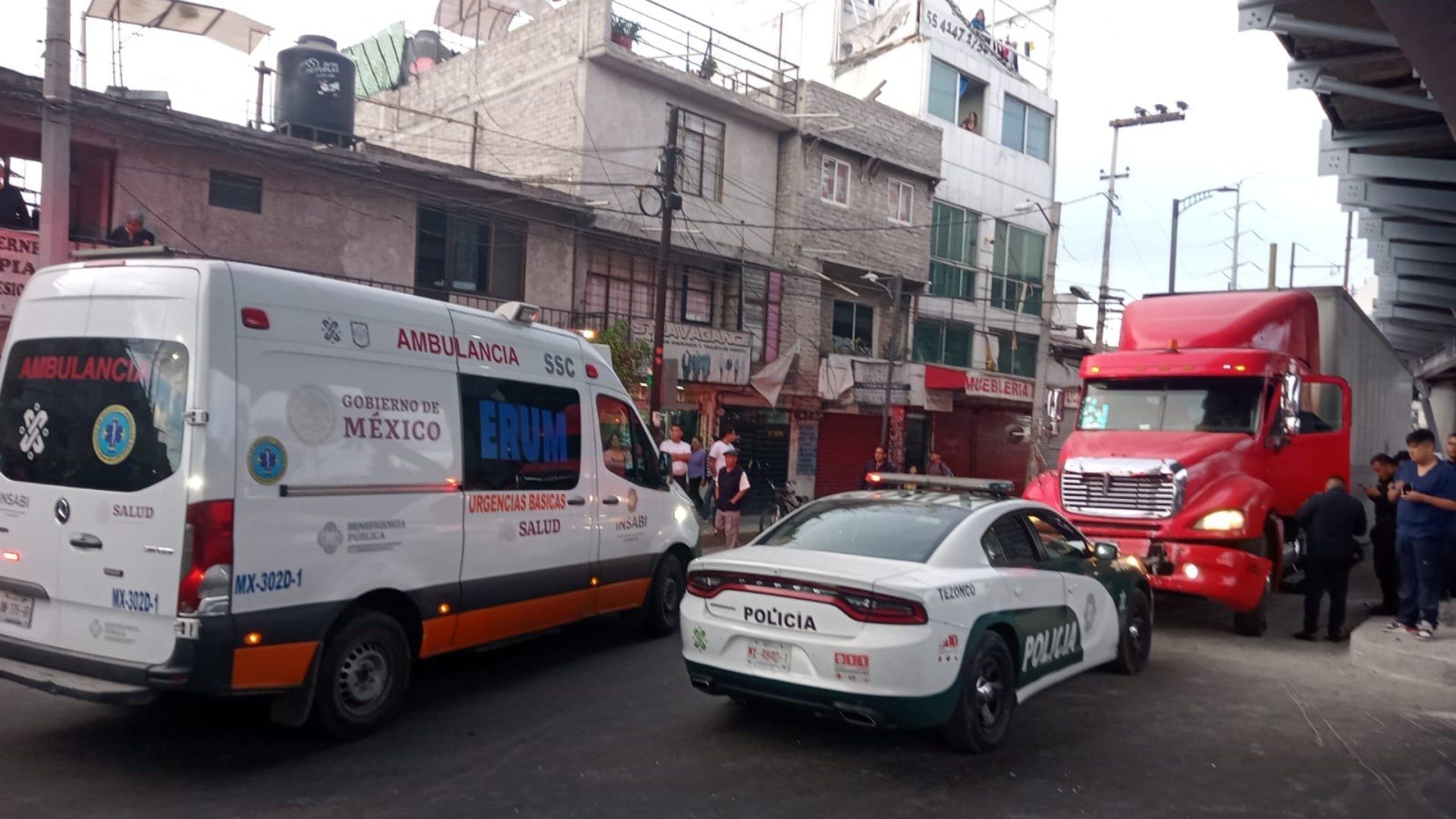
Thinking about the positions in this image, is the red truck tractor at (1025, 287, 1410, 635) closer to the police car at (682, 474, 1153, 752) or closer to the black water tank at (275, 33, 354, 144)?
the police car at (682, 474, 1153, 752)

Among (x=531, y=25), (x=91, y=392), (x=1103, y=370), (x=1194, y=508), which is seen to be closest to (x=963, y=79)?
(x=531, y=25)

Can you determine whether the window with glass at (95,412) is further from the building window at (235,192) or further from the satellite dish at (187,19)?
the satellite dish at (187,19)

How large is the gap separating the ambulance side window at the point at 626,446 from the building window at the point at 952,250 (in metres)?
21.9

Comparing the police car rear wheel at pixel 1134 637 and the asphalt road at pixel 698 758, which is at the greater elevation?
the police car rear wheel at pixel 1134 637

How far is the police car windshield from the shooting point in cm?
603

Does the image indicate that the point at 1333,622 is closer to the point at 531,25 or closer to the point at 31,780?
the point at 31,780

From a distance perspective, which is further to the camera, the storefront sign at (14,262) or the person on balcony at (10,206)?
the person on balcony at (10,206)

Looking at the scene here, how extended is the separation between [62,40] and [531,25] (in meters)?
12.9

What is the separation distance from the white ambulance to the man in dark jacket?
750 cm

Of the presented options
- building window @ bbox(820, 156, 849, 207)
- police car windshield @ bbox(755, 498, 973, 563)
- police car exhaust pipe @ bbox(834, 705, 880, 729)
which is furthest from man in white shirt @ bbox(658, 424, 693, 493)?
building window @ bbox(820, 156, 849, 207)

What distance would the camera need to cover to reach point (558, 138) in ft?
69.2

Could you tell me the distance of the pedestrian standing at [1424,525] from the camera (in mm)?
8391

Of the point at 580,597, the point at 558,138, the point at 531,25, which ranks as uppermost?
the point at 531,25

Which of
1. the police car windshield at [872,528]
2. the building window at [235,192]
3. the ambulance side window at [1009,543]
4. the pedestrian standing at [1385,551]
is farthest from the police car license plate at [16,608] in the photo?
the building window at [235,192]
